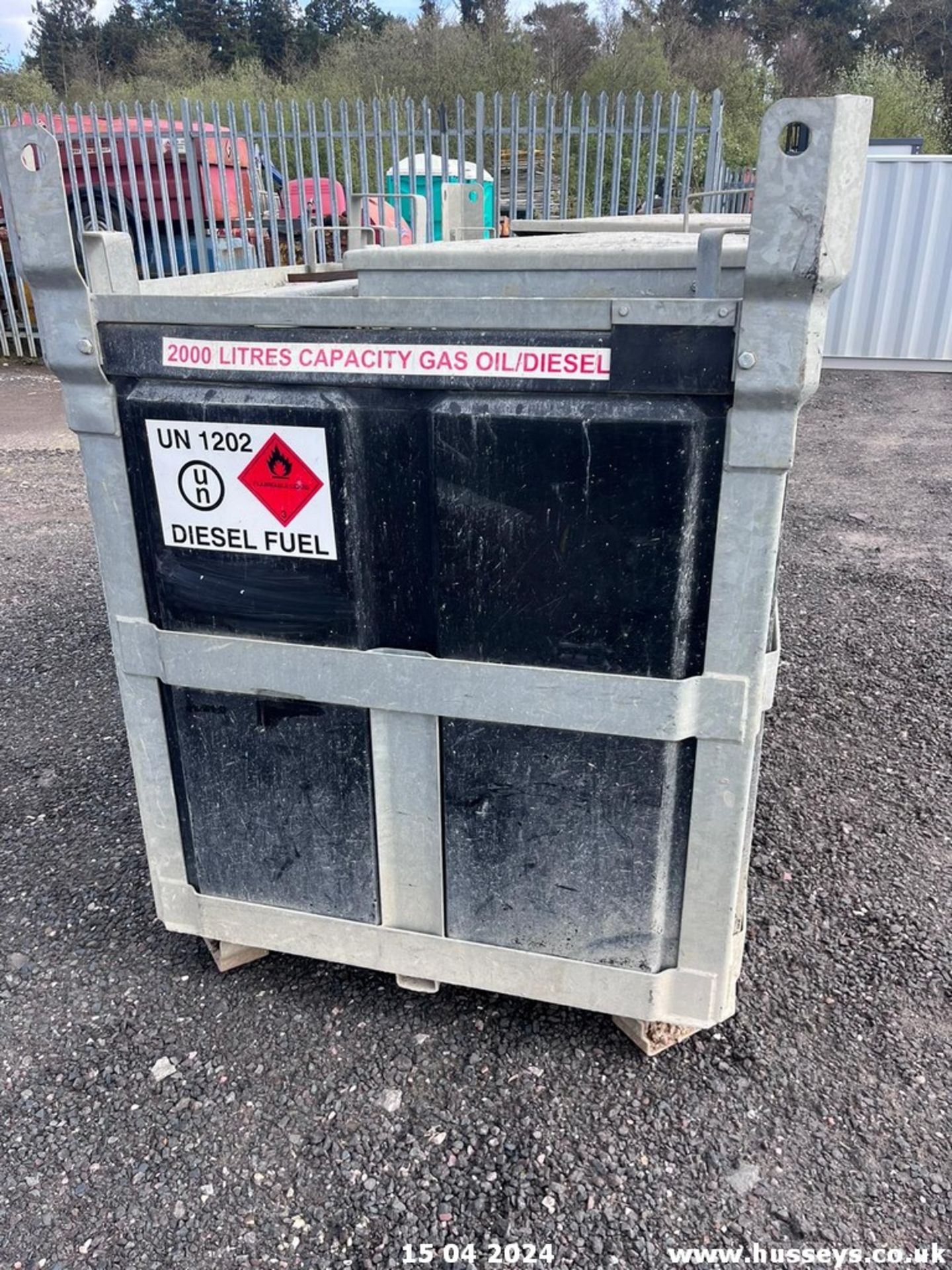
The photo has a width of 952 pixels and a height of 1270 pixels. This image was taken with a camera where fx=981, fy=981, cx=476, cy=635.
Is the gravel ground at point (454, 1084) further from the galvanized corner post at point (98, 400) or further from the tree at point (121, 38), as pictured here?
the tree at point (121, 38)

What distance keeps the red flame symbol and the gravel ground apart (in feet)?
4.03

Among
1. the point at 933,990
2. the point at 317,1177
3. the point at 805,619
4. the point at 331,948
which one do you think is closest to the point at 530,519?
the point at 331,948

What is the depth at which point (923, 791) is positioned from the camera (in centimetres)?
314

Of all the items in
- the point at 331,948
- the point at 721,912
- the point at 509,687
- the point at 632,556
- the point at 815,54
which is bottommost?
the point at 331,948

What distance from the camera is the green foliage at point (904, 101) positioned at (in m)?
27.2

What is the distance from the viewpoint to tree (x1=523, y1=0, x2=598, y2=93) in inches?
1139

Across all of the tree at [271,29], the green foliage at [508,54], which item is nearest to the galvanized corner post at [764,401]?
the green foliage at [508,54]

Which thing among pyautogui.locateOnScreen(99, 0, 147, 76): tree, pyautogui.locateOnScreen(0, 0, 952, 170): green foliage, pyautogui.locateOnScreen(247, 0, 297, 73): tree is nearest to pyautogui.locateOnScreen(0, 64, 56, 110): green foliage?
pyautogui.locateOnScreen(0, 0, 952, 170): green foliage

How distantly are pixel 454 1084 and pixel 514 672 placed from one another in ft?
2.96

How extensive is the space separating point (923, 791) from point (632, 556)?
197 cm

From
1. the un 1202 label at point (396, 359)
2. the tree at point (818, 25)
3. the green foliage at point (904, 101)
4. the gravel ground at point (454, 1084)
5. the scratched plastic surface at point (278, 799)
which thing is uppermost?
the tree at point (818, 25)

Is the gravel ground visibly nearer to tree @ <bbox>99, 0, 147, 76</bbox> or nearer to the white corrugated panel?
the white corrugated panel

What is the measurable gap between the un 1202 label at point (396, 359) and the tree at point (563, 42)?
2874 centimetres

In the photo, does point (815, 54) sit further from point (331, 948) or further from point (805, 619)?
point (331, 948)
